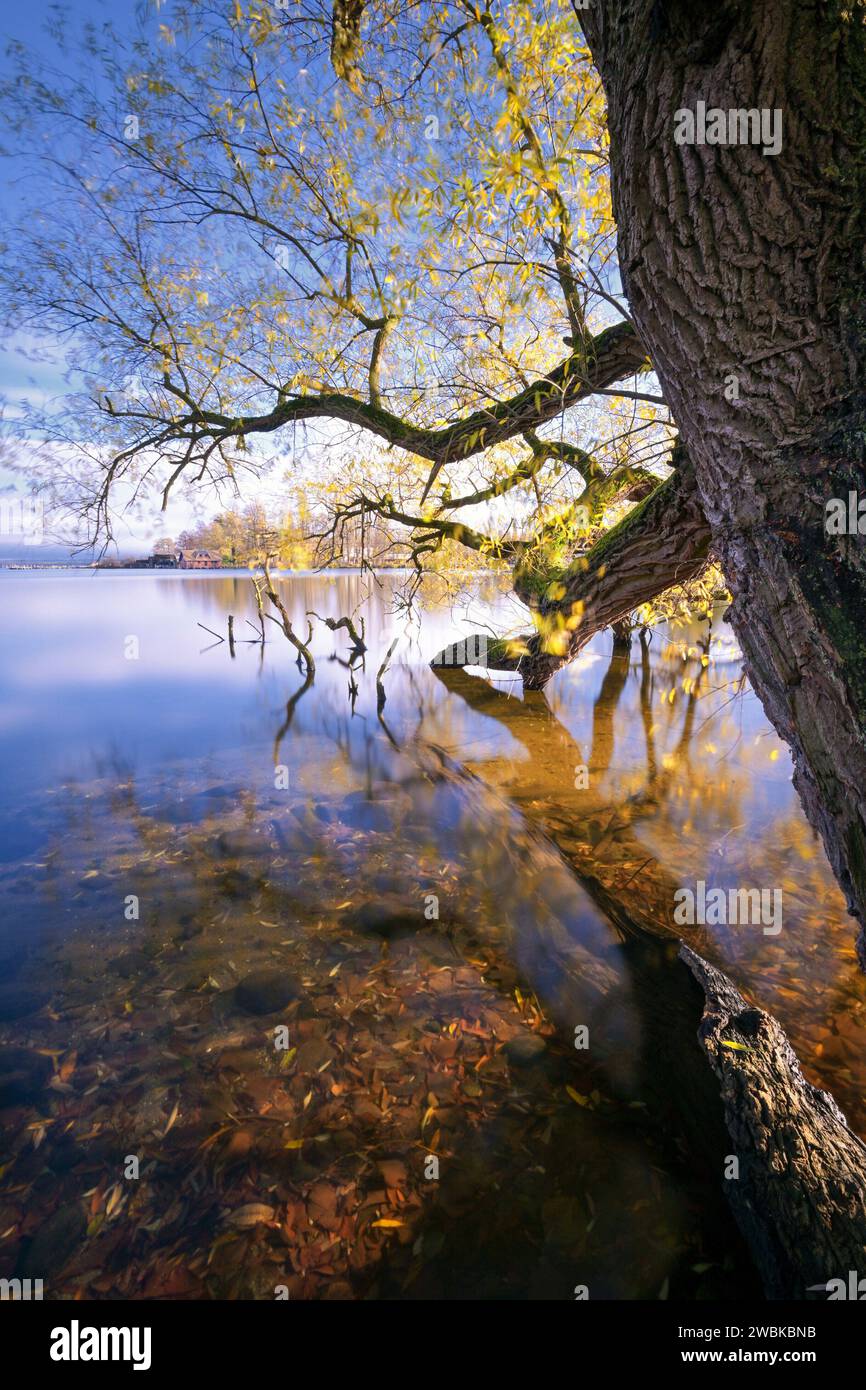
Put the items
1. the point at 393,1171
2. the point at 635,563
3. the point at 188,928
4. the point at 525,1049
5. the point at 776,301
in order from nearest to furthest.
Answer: the point at 776,301
the point at 393,1171
the point at 525,1049
the point at 188,928
the point at 635,563

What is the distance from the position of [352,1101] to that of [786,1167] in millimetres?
2162

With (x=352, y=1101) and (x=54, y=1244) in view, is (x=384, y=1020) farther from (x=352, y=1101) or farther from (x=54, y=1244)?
(x=54, y=1244)

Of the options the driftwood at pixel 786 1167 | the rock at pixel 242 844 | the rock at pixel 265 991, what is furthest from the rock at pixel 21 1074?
the driftwood at pixel 786 1167

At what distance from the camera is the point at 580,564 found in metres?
8.21

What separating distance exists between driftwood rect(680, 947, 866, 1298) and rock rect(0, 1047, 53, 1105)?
12.6 feet

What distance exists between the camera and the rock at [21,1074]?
10.4 feet

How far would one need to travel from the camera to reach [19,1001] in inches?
152

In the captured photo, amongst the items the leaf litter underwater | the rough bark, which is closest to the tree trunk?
the leaf litter underwater

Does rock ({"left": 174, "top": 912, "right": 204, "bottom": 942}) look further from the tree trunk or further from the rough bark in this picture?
the rough bark

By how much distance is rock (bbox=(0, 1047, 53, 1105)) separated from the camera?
3.16 metres

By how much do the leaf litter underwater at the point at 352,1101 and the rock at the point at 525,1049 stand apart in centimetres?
2

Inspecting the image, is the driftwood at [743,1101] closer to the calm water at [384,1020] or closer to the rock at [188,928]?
the calm water at [384,1020]

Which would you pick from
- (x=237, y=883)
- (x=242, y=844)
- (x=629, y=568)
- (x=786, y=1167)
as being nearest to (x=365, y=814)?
(x=242, y=844)

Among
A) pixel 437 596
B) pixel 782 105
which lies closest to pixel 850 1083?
pixel 782 105
